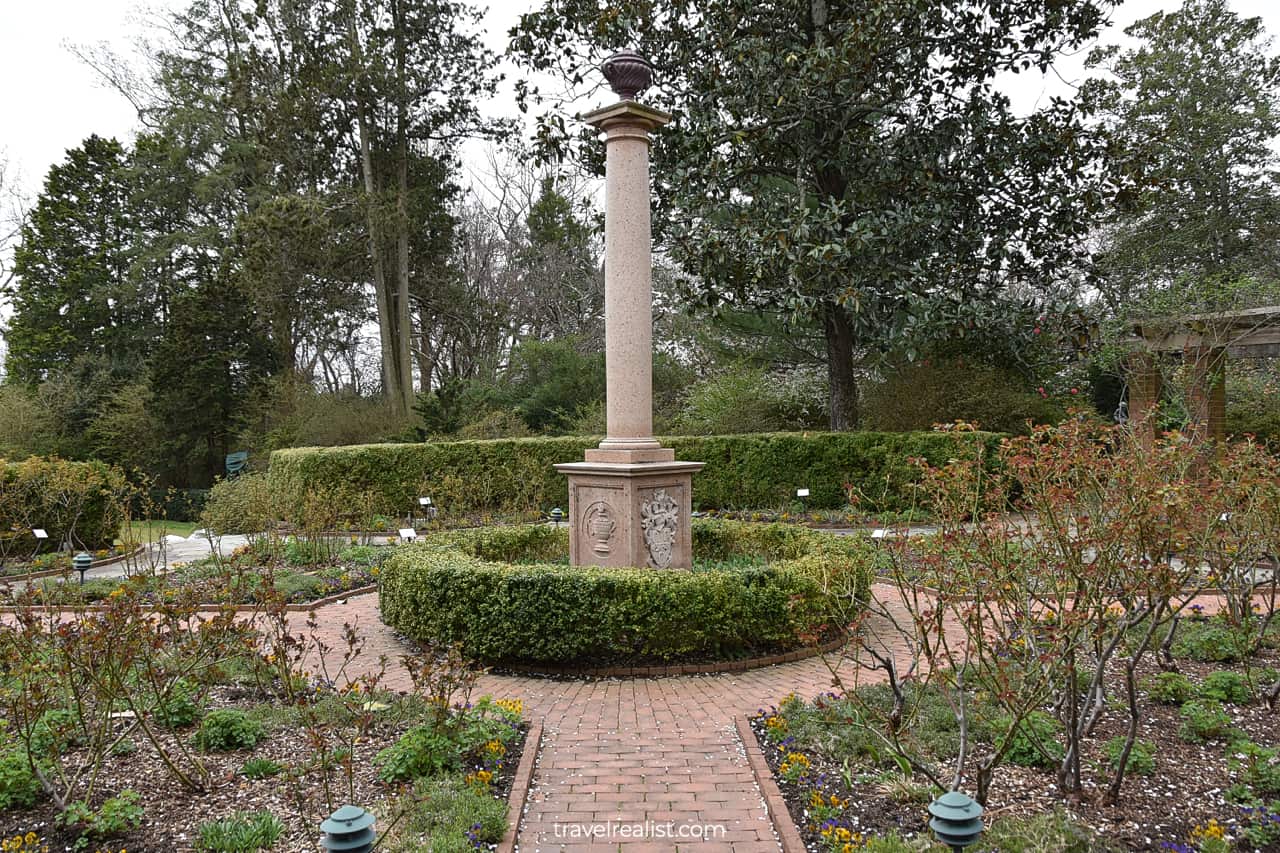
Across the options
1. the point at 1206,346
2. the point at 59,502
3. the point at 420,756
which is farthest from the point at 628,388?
the point at 1206,346

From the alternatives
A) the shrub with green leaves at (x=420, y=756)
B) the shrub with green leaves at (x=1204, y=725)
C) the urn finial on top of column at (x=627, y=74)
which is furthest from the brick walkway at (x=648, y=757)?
the urn finial on top of column at (x=627, y=74)

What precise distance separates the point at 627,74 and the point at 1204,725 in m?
6.82

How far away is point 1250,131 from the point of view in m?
19.9

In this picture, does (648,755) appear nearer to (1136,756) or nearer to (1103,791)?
(1103,791)

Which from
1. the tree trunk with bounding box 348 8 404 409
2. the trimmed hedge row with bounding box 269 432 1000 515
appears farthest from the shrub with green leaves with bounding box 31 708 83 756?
the tree trunk with bounding box 348 8 404 409

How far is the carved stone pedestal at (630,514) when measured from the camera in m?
7.03

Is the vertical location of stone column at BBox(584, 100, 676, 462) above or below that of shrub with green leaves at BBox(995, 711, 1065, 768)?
above

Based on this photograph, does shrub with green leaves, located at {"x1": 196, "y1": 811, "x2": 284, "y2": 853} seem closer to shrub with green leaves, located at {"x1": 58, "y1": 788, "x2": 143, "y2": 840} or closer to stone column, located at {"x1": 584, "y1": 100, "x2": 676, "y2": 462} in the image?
shrub with green leaves, located at {"x1": 58, "y1": 788, "x2": 143, "y2": 840}

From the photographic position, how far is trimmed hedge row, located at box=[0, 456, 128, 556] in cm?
1170

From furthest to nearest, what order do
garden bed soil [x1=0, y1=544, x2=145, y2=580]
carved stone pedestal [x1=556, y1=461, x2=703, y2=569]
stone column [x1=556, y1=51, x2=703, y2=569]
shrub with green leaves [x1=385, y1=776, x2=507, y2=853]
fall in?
garden bed soil [x1=0, y1=544, x2=145, y2=580], stone column [x1=556, y1=51, x2=703, y2=569], carved stone pedestal [x1=556, y1=461, x2=703, y2=569], shrub with green leaves [x1=385, y1=776, x2=507, y2=853]

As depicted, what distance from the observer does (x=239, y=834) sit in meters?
3.34

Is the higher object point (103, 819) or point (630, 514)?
point (630, 514)

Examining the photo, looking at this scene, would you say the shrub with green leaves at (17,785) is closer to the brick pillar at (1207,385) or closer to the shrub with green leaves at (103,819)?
the shrub with green leaves at (103,819)

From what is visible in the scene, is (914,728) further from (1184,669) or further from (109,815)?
(109,815)
